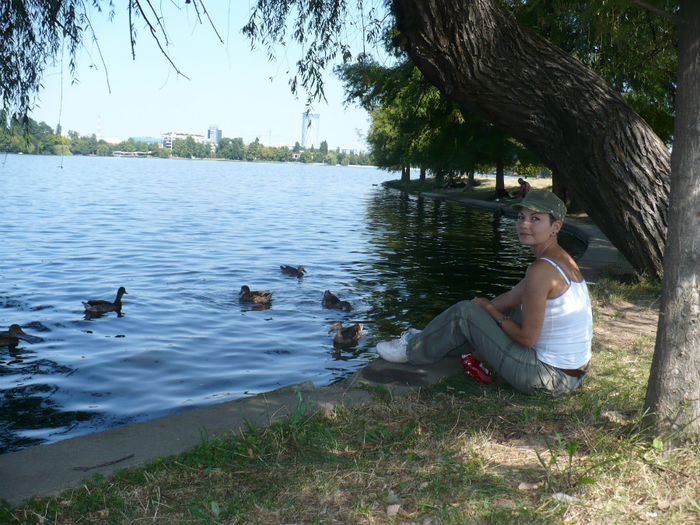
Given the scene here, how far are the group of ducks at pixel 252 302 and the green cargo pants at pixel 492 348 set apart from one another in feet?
12.3

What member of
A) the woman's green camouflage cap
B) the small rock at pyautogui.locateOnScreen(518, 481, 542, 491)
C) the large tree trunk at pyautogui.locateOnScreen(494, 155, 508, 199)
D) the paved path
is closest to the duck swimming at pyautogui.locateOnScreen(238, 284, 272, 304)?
the paved path

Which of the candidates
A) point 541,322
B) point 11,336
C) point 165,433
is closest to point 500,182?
point 11,336

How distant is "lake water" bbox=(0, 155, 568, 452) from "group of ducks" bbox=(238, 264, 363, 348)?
0.18 metres

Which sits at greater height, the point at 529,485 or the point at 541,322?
the point at 541,322

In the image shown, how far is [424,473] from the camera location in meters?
3.60

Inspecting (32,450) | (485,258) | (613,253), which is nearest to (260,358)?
(32,450)

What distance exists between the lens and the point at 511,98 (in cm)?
731

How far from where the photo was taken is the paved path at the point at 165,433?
3611mm

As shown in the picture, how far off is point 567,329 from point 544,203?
0.88 m

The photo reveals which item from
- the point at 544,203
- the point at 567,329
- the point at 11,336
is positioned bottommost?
the point at 11,336

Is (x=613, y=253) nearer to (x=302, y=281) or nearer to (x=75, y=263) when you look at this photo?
(x=302, y=281)

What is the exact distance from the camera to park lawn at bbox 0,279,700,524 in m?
3.22

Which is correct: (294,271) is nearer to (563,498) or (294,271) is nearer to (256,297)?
(256,297)

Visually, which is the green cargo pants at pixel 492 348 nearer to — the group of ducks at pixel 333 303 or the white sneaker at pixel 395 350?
the white sneaker at pixel 395 350
